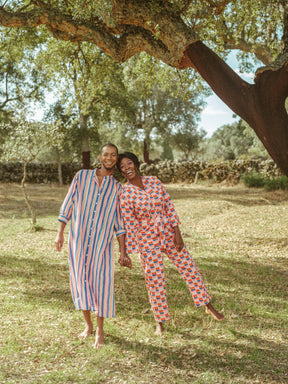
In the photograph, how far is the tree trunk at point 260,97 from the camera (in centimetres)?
477

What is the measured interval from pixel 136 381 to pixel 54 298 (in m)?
2.40

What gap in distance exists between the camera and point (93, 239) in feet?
11.8

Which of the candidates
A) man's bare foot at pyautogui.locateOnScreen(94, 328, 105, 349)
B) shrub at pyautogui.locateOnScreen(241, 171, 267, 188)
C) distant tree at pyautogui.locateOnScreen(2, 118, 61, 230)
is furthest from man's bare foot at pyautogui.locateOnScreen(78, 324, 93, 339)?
shrub at pyautogui.locateOnScreen(241, 171, 267, 188)

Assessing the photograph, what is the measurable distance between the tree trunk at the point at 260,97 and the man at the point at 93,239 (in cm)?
215

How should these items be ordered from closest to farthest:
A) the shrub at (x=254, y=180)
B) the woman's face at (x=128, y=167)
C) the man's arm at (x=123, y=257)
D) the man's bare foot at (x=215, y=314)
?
the man's arm at (x=123, y=257) < the woman's face at (x=128, y=167) < the man's bare foot at (x=215, y=314) < the shrub at (x=254, y=180)

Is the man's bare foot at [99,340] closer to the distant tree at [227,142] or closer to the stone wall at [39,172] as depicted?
the stone wall at [39,172]

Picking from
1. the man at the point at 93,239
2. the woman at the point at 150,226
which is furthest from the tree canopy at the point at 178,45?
the man at the point at 93,239

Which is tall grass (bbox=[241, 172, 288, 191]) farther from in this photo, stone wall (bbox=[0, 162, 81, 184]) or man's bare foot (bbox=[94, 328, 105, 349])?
man's bare foot (bbox=[94, 328, 105, 349])

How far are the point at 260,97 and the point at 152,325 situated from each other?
316 cm

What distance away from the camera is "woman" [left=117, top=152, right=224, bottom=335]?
3.78 m

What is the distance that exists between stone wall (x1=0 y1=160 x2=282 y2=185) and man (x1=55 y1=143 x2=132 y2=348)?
16837mm

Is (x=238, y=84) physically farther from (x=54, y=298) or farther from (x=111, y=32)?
(x=54, y=298)

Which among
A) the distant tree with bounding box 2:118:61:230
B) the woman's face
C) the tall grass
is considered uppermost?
the distant tree with bounding box 2:118:61:230

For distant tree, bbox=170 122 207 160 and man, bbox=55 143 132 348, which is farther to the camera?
distant tree, bbox=170 122 207 160
